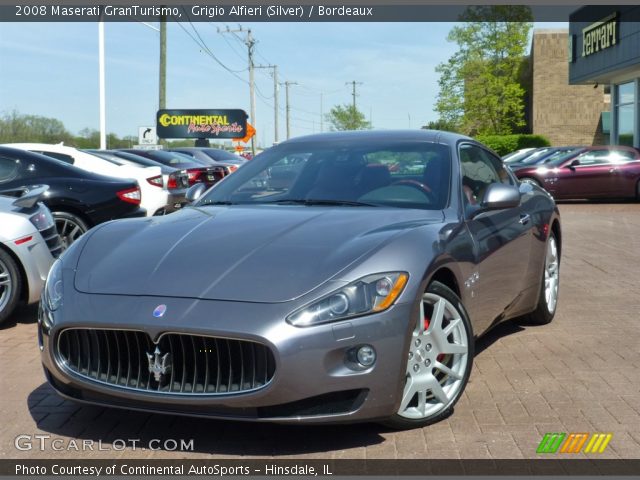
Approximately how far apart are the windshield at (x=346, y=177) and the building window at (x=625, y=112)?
3016 cm

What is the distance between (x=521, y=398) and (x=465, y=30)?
163ft

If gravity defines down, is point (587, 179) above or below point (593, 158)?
below

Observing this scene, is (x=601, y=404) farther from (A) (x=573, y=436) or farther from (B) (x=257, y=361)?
(B) (x=257, y=361)

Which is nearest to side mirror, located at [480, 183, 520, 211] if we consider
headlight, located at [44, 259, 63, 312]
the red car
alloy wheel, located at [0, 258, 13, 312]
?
headlight, located at [44, 259, 63, 312]

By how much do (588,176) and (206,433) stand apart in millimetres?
18416

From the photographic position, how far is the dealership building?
99.7 feet

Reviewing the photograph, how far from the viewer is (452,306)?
4320 millimetres

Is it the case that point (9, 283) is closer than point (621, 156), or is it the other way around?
point (9, 283)

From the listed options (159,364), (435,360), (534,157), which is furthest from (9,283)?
(534,157)

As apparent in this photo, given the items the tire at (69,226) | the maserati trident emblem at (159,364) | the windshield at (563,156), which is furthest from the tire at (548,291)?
the windshield at (563,156)

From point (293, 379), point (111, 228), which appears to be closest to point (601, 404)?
point (293, 379)

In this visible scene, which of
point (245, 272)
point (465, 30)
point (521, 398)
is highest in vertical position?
point (465, 30)

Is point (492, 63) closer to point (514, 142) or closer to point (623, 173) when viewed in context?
point (514, 142)

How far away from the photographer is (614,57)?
1259 inches
